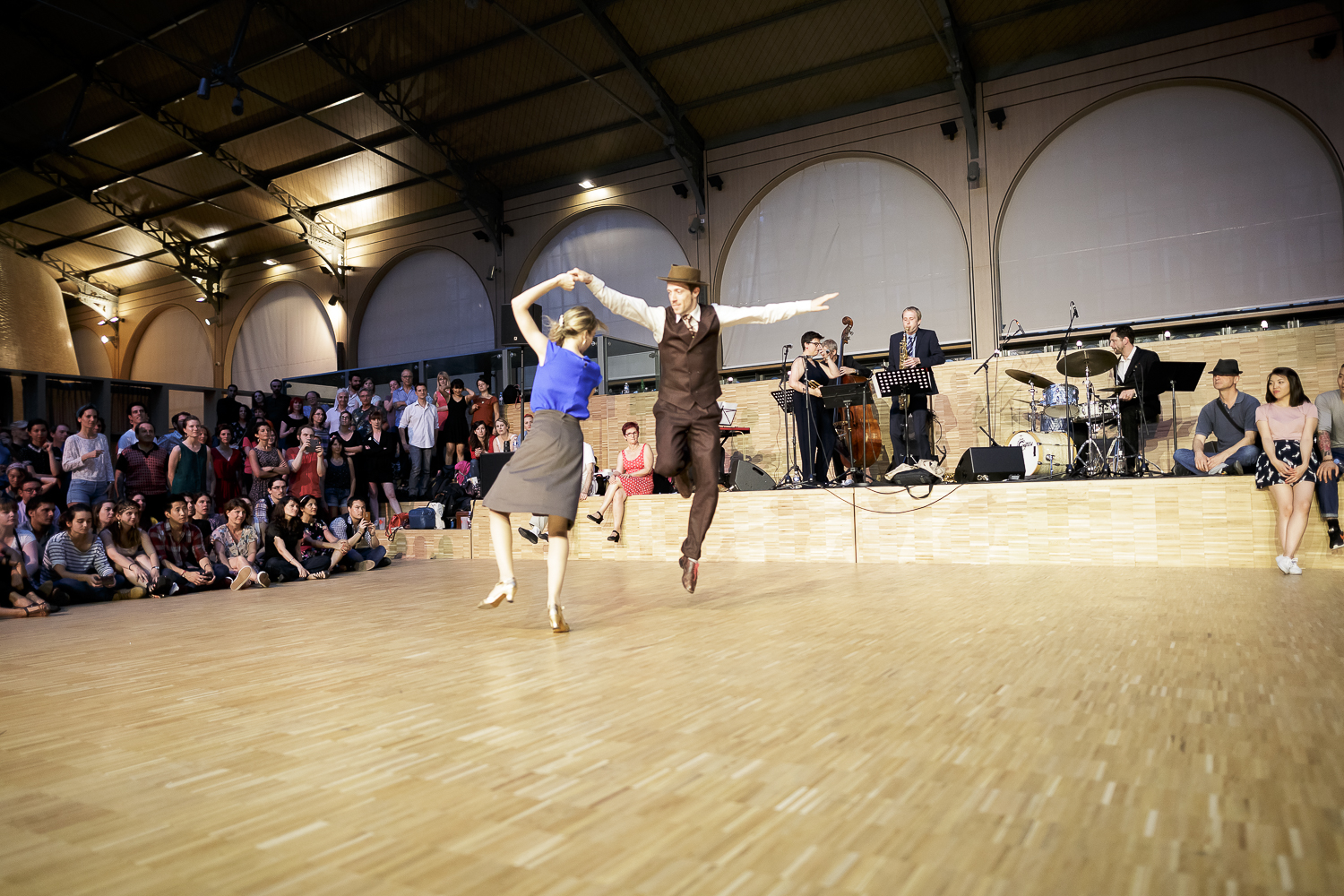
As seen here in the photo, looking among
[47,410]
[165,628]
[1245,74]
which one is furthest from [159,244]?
[1245,74]

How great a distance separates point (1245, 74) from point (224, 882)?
13.1m

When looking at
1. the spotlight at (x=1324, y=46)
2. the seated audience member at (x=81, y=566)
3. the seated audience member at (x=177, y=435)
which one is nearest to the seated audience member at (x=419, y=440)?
the seated audience member at (x=177, y=435)

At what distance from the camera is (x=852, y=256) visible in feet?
41.7

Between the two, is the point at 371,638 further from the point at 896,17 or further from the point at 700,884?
the point at 896,17

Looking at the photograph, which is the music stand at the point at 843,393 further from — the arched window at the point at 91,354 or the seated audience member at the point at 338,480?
the arched window at the point at 91,354

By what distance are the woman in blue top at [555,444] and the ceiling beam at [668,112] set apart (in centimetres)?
983

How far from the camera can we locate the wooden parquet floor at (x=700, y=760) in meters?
1.09

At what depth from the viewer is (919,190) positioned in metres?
12.2

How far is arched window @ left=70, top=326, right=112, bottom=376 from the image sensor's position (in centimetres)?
2261

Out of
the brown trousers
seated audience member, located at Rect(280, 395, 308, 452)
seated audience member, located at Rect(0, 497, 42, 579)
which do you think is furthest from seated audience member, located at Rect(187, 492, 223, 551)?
the brown trousers

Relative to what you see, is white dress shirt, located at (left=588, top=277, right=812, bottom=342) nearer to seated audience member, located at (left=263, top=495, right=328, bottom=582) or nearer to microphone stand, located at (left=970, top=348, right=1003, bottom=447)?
seated audience member, located at (left=263, top=495, right=328, bottom=582)

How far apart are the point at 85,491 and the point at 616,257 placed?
375 inches

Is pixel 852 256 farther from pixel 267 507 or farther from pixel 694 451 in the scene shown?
pixel 694 451

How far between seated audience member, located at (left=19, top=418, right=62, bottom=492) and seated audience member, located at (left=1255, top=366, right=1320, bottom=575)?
9655mm
